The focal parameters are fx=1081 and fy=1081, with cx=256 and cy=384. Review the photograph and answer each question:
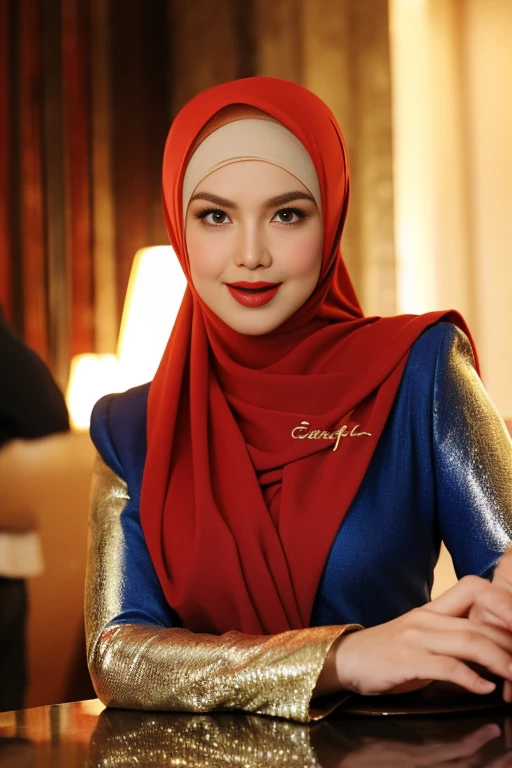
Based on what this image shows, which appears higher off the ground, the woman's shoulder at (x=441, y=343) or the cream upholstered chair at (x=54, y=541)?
the woman's shoulder at (x=441, y=343)

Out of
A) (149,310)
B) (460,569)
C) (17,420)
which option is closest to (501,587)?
(460,569)

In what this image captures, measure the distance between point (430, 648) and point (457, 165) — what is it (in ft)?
7.78

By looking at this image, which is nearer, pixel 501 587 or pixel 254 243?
pixel 501 587

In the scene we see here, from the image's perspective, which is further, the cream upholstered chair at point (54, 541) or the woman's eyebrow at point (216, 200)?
the cream upholstered chair at point (54, 541)

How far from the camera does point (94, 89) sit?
3969 mm

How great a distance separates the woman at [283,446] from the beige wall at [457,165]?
179 cm

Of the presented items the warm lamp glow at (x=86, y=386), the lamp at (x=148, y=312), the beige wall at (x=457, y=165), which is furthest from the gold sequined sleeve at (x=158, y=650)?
the warm lamp glow at (x=86, y=386)

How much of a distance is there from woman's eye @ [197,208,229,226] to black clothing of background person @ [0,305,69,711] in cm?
105

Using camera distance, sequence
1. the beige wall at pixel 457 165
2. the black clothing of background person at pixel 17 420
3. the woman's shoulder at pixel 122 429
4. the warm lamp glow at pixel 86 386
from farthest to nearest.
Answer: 1. the warm lamp glow at pixel 86 386
2. the beige wall at pixel 457 165
3. the black clothing of background person at pixel 17 420
4. the woman's shoulder at pixel 122 429

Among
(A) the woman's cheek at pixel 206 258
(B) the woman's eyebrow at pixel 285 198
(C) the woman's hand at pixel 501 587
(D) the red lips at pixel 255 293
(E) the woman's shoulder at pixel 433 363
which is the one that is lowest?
(C) the woman's hand at pixel 501 587

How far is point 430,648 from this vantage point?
0.89m

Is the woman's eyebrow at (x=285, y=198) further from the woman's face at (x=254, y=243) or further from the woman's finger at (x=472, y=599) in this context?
the woman's finger at (x=472, y=599)

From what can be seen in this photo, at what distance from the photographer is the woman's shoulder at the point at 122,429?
128cm

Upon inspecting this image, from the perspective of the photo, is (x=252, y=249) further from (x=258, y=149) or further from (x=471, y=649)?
(x=471, y=649)
